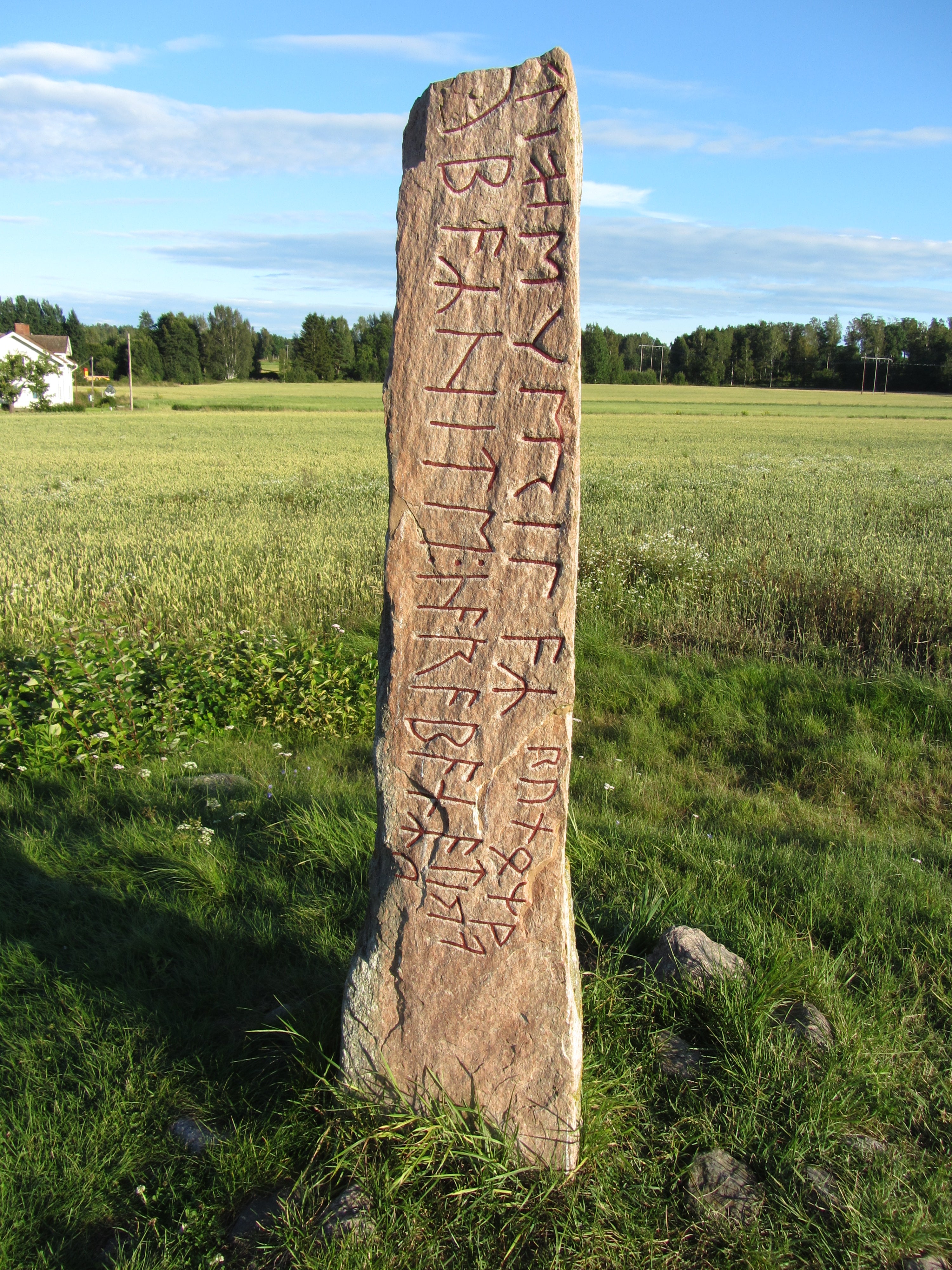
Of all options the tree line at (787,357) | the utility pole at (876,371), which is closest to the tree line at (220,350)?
the tree line at (787,357)

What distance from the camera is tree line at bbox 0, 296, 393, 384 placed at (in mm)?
80438

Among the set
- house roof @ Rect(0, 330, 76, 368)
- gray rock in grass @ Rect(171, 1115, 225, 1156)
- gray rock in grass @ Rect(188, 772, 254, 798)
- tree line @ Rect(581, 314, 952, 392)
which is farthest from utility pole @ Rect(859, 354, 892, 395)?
gray rock in grass @ Rect(171, 1115, 225, 1156)

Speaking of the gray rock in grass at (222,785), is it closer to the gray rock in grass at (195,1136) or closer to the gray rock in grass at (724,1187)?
the gray rock in grass at (195,1136)

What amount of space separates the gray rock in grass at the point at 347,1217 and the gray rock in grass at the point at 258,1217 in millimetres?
100

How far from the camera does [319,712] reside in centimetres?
521

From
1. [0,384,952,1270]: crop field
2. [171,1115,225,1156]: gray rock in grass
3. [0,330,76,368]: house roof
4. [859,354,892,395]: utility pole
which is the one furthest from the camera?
[859,354,892,395]: utility pole

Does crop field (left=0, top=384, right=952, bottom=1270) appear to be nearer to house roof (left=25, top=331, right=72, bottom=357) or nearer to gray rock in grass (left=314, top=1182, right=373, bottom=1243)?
gray rock in grass (left=314, top=1182, right=373, bottom=1243)

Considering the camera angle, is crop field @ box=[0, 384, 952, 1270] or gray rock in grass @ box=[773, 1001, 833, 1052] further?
gray rock in grass @ box=[773, 1001, 833, 1052]

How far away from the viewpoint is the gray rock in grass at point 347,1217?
1920 millimetres

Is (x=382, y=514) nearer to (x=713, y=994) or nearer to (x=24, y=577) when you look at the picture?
(x=24, y=577)

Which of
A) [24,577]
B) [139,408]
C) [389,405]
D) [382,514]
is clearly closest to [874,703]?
[389,405]

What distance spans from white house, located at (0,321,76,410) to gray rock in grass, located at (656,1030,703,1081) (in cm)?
5911

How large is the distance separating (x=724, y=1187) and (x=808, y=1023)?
2.00 ft

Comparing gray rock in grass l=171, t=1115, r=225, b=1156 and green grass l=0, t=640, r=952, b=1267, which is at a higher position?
green grass l=0, t=640, r=952, b=1267
